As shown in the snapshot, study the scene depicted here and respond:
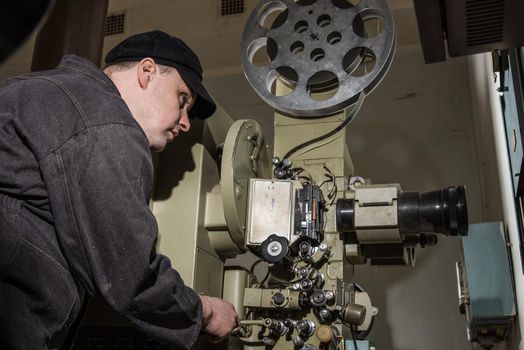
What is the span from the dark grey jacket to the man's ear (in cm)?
33

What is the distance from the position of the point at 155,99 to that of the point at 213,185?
488 millimetres

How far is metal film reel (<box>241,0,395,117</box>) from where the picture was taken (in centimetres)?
207

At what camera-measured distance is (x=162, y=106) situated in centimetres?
172

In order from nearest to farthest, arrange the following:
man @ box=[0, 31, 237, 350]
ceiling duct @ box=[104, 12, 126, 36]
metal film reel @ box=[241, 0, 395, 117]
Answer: man @ box=[0, 31, 237, 350] < metal film reel @ box=[241, 0, 395, 117] < ceiling duct @ box=[104, 12, 126, 36]

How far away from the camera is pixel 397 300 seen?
3.19 metres

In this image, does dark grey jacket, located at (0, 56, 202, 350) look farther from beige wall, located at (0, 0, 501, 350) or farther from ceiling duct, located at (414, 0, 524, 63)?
beige wall, located at (0, 0, 501, 350)

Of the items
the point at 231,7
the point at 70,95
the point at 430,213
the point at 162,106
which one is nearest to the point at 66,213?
the point at 70,95

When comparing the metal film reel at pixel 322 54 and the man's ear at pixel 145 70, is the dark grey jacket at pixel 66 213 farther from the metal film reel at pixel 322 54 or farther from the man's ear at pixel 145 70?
the metal film reel at pixel 322 54

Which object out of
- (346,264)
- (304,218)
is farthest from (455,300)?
(304,218)

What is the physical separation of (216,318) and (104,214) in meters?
0.54

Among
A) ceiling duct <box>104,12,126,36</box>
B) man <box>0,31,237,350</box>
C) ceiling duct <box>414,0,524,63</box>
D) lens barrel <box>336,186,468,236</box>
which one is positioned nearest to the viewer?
ceiling duct <box>414,0,524,63</box>

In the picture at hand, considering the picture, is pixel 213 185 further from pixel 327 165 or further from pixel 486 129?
pixel 486 129

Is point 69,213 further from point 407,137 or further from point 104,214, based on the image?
point 407,137

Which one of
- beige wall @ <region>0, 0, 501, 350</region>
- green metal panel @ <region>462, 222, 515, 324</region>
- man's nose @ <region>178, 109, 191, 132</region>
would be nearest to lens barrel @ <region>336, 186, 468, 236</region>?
green metal panel @ <region>462, 222, 515, 324</region>
